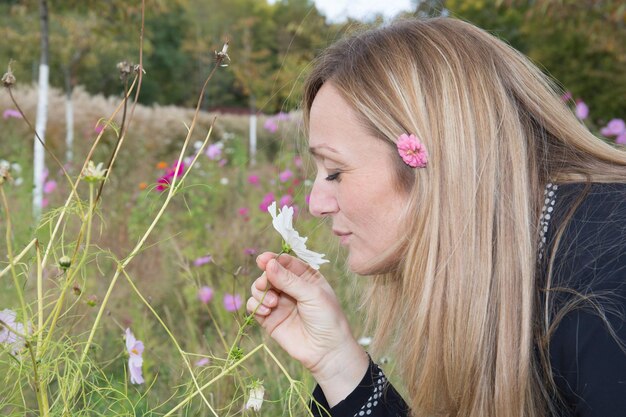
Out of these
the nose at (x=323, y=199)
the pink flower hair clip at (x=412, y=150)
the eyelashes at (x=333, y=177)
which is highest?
the pink flower hair clip at (x=412, y=150)

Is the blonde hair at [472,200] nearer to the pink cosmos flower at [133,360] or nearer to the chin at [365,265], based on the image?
the chin at [365,265]

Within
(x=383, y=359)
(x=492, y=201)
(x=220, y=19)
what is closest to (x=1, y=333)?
(x=492, y=201)

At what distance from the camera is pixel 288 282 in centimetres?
134

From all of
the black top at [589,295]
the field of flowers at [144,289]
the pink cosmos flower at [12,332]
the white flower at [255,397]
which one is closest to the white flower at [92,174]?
the field of flowers at [144,289]

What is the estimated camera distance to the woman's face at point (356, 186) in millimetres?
1313

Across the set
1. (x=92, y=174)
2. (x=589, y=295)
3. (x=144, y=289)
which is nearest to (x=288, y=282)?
(x=589, y=295)

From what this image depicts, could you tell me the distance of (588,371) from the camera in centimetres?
113

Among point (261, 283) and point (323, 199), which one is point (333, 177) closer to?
point (323, 199)

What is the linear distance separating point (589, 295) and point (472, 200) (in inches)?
9.5

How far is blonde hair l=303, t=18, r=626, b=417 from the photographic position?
1.28 meters

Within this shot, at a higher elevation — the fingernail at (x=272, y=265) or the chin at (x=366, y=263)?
the fingernail at (x=272, y=265)

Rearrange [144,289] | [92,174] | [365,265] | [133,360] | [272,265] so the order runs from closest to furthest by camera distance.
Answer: [92,174]
[133,360]
[272,265]
[365,265]
[144,289]

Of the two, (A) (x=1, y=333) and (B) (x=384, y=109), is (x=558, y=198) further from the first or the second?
(A) (x=1, y=333)

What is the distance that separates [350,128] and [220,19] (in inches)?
1431
